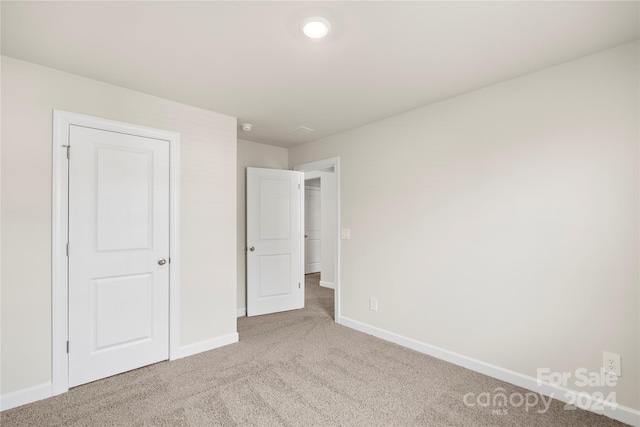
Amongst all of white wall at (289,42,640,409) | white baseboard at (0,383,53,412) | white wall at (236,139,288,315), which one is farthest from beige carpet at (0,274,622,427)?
white wall at (236,139,288,315)

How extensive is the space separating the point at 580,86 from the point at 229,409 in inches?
128

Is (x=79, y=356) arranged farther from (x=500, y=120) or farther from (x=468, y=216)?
(x=500, y=120)

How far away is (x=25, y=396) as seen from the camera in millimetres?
2086

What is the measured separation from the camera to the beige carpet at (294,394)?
193 centimetres

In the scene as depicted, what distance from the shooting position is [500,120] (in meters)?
2.45

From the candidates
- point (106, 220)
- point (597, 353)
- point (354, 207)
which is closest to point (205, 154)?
point (106, 220)

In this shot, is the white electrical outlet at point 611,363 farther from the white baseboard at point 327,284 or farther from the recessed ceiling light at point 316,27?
the white baseboard at point 327,284

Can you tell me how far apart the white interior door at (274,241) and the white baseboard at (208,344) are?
34.2 inches

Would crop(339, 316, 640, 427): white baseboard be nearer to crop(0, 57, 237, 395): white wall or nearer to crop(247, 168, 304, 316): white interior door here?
crop(247, 168, 304, 316): white interior door

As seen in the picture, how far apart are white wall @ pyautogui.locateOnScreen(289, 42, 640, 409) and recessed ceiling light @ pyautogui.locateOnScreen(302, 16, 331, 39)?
155cm

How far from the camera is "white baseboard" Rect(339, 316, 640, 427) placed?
6.28ft

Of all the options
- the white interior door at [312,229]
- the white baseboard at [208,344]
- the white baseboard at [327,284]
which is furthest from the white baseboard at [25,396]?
the white interior door at [312,229]

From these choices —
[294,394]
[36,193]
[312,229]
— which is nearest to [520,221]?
[294,394]

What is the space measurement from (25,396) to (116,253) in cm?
107
